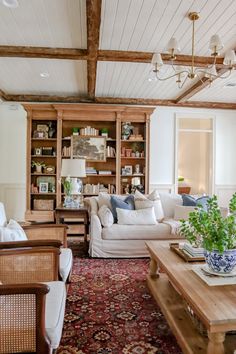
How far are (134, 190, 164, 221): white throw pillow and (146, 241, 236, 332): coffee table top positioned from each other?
1839 millimetres

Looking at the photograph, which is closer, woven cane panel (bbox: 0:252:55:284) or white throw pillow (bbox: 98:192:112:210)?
woven cane panel (bbox: 0:252:55:284)

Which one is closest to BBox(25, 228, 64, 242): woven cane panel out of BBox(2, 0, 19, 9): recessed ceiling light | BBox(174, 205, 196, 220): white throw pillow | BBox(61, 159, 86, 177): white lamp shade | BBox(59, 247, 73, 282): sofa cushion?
BBox(59, 247, 73, 282): sofa cushion

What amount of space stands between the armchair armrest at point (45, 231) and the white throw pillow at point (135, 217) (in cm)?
119

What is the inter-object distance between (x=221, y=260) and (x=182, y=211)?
2349 millimetres

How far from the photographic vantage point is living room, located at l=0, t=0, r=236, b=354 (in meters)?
2.82

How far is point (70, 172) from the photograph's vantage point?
14.4ft

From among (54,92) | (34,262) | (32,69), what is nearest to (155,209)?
(34,262)

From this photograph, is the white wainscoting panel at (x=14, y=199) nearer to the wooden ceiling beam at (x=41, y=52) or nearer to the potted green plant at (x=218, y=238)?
the wooden ceiling beam at (x=41, y=52)

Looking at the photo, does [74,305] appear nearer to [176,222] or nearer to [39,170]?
[176,222]

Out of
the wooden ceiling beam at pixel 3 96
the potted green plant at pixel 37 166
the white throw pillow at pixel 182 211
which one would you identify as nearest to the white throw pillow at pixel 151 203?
the white throw pillow at pixel 182 211

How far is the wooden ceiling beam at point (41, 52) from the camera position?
3824 mm

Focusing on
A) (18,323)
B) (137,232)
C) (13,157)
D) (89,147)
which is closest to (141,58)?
(137,232)

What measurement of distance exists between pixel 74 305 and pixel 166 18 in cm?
303

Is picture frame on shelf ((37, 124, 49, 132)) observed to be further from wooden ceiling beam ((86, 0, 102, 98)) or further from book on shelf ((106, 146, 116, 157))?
wooden ceiling beam ((86, 0, 102, 98))
